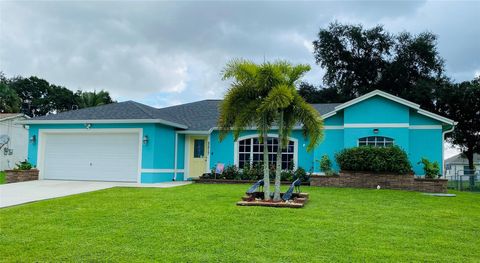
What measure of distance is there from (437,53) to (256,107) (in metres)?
31.4

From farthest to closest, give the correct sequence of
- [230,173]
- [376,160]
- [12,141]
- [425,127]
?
[12,141], [230,173], [425,127], [376,160]

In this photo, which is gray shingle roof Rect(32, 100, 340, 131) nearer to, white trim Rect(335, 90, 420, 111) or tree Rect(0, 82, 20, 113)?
white trim Rect(335, 90, 420, 111)

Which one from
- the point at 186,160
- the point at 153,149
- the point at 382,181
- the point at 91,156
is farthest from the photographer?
the point at 186,160

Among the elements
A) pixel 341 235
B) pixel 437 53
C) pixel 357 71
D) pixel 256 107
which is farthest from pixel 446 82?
pixel 341 235

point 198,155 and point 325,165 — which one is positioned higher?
point 198,155

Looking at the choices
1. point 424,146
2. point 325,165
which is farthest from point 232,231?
point 424,146

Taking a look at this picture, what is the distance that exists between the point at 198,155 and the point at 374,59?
84.3 feet

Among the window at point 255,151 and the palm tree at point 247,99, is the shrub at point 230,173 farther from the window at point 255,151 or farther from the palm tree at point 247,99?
the palm tree at point 247,99

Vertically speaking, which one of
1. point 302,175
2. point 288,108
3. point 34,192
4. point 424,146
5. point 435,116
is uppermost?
point 435,116

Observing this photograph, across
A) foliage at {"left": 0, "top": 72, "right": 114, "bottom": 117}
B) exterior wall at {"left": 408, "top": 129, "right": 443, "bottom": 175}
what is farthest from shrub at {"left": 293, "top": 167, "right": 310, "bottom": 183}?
foliage at {"left": 0, "top": 72, "right": 114, "bottom": 117}

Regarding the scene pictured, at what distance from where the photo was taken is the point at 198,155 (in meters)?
19.2

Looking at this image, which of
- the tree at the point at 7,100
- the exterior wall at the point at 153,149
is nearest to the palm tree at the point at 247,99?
the exterior wall at the point at 153,149

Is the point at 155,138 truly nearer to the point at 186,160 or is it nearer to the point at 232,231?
the point at 186,160

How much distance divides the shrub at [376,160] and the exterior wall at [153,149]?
25.0 feet
